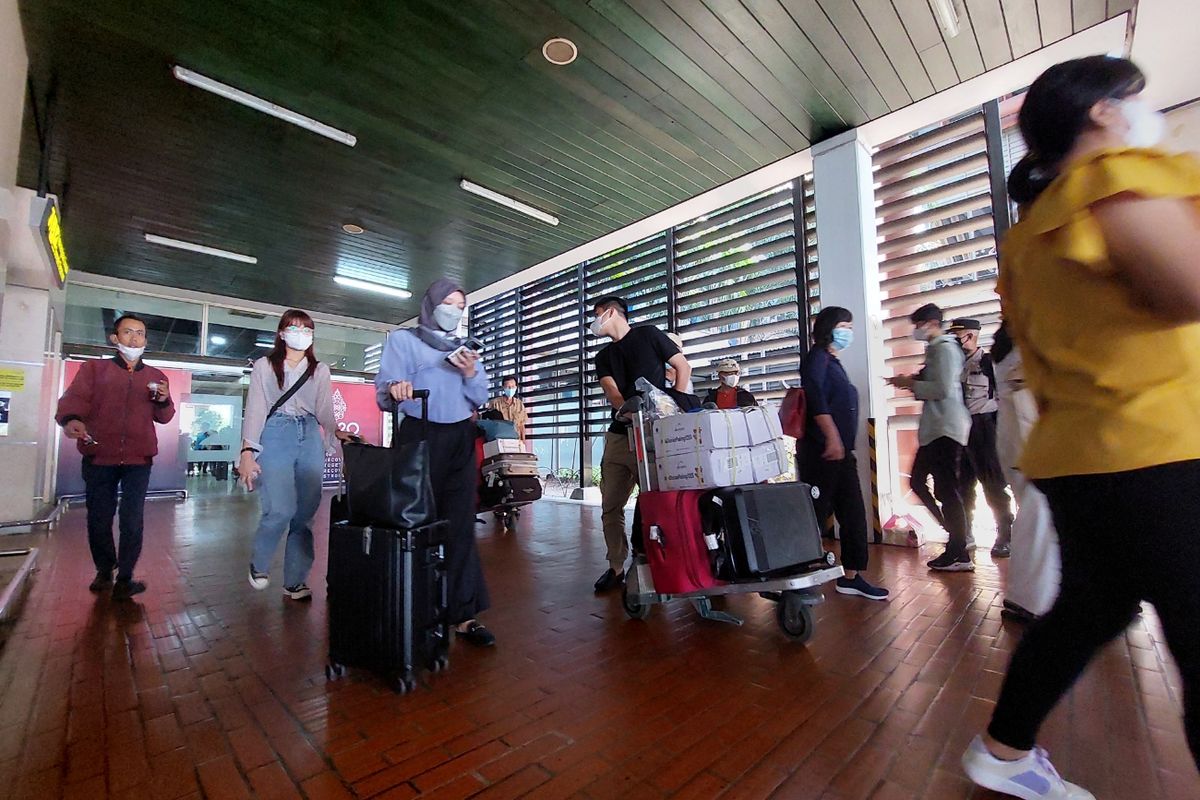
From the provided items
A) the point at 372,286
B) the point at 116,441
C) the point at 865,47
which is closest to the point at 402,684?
the point at 116,441

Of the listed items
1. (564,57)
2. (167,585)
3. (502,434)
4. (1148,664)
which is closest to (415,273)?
(502,434)

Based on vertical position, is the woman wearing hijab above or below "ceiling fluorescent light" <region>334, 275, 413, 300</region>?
below

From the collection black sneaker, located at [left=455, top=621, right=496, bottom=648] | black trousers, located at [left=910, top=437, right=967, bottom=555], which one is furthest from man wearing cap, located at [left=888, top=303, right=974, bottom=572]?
black sneaker, located at [left=455, top=621, right=496, bottom=648]

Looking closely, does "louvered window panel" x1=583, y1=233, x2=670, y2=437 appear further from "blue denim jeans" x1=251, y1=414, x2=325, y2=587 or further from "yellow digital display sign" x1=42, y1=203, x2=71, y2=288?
"yellow digital display sign" x1=42, y1=203, x2=71, y2=288

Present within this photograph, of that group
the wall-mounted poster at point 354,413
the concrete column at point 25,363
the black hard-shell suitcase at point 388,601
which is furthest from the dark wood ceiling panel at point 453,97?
the wall-mounted poster at point 354,413

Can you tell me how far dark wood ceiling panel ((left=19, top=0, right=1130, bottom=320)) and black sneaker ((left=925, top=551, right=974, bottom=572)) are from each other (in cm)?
355

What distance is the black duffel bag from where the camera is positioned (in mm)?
1827

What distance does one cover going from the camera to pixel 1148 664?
6.42 feet

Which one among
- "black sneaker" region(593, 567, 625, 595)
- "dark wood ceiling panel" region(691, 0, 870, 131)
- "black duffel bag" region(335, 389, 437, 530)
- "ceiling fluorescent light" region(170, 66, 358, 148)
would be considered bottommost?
"black sneaker" region(593, 567, 625, 595)

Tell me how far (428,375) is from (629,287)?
18.0 ft

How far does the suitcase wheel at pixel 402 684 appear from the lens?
1.79 meters

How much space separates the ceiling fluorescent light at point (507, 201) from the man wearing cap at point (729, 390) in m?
2.82

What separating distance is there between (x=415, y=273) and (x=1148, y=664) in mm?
8696

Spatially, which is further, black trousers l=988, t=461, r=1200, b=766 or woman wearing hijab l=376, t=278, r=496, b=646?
Answer: woman wearing hijab l=376, t=278, r=496, b=646
